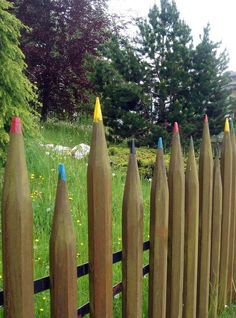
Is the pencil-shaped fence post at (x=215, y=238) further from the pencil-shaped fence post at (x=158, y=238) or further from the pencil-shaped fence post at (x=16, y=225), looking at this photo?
the pencil-shaped fence post at (x=16, y=225)

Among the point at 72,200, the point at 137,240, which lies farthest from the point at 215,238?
the point at 72,200

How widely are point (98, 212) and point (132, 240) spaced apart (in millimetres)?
270

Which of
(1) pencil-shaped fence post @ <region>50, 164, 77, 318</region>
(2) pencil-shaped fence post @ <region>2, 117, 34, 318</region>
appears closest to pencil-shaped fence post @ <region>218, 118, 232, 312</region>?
(1) pencil-shaped fence post @ <region>50, 164, 77, 318</region>

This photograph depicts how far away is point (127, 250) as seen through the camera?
67.2 inches

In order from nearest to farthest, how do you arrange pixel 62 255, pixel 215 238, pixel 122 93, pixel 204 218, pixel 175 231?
1. pixel 62 255
2. pixel 175 231
3. pixel 204 218
4. pixel 215 238
5. pixel 122 93

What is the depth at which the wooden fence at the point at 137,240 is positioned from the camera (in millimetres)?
1247

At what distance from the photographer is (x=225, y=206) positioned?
2502 millimetres

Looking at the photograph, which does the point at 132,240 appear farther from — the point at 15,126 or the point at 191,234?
the point at 15,126

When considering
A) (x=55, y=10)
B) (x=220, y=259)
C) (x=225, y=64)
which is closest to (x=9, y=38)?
(x=220, y=259)

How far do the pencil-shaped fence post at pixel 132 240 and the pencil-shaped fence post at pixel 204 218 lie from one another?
625mm

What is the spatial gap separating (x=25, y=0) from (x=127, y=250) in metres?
10.6

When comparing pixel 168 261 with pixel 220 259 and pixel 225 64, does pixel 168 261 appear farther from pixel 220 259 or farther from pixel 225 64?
pixel 225 64

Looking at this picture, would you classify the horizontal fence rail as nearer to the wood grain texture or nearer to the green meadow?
the wood grain texture

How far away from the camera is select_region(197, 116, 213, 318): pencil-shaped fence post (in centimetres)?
226
